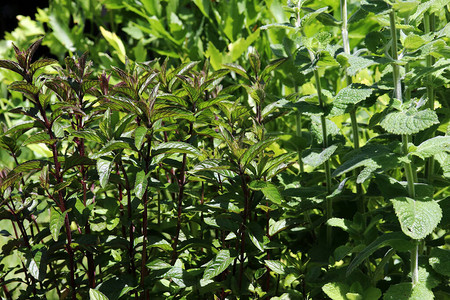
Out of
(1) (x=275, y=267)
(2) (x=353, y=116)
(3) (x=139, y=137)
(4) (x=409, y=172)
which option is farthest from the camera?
(2) (x=353, y=116)

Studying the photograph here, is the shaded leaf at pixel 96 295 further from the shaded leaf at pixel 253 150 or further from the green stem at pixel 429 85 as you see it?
the green stem at pixel 429 85

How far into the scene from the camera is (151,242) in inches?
58.9

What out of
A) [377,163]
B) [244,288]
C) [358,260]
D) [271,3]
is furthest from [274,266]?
[271,3]

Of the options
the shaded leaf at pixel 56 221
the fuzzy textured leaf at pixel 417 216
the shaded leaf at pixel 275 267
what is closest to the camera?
the fuzzy textured leaf at pixel 417 216

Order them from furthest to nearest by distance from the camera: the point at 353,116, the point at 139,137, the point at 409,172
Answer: the point at 353,116, the point at 409,172, the point at 139,137

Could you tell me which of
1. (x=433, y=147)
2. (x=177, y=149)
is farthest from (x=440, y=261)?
(x=177, y=149)

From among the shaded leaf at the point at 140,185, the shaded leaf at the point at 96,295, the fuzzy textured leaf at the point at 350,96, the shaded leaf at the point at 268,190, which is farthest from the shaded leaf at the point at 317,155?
the shaded leaf at the point at 96,295

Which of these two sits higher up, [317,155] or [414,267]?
[317,155]

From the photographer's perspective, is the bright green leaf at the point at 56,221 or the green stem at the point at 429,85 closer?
the bright green leaf at the point at 56,221

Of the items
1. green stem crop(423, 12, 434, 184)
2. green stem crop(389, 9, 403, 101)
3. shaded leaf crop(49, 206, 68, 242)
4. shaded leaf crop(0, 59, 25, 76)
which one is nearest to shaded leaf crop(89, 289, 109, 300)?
shaded leaf crop(49, 206, 68, 242)

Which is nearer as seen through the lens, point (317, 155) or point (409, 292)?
point (409, 292)

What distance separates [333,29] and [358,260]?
1684 millimetres

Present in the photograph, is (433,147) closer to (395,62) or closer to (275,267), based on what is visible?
(395,62)

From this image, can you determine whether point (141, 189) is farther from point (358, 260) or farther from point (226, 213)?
point (358, 260)
